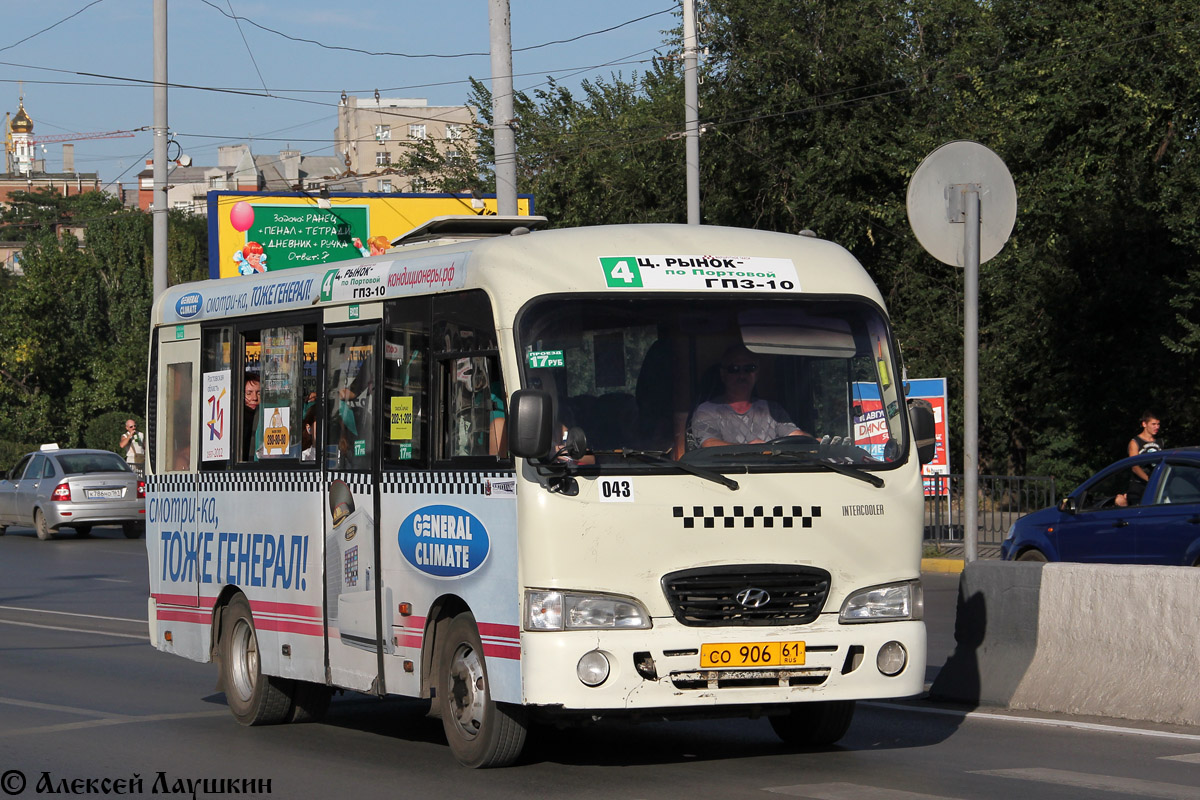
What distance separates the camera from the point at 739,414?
823cm

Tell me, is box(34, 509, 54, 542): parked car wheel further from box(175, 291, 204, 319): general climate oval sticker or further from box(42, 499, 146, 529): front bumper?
box(175, 291, 204, 319): general climate oval sticker

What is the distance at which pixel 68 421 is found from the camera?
206 feet

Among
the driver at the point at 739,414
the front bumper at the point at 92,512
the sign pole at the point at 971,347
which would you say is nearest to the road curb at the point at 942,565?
the sign pole at the point at 971,347

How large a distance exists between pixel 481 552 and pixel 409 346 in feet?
4.69

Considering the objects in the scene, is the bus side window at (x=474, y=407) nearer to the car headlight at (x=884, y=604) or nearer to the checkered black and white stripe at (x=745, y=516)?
the checkered black and white stripe at (x=745, y=516)

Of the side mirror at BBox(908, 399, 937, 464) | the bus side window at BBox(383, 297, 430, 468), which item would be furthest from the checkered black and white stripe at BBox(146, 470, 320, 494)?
the side mirror at BBox(908, 399, 937, 464)

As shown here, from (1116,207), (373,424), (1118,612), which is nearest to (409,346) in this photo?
(373,424)

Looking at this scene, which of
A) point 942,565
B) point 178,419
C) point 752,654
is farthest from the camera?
point 942,565

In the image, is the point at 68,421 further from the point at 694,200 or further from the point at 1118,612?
the point at 1118,612

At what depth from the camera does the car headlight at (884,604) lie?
8.10 meters

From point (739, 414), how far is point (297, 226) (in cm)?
2721

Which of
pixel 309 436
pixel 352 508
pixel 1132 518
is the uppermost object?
pixel 309 436

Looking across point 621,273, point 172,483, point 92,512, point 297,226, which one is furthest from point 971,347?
point 297,226

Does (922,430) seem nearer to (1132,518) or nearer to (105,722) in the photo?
(105,722)
